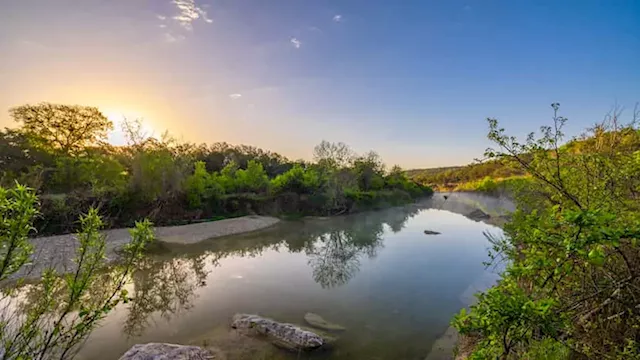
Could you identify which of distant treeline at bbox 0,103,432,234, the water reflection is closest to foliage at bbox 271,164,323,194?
distant treeline at bbox 0,103,432,234

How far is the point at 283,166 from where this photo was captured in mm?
50688

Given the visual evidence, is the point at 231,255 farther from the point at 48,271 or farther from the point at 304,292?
the point at 48,271

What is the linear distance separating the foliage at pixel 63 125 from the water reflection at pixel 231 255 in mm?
17138

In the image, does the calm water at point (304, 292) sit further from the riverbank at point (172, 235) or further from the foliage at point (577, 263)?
the foliage at point (577, 263)

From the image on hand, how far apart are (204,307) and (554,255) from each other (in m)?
8.82

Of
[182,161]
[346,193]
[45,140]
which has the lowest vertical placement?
[346,193]

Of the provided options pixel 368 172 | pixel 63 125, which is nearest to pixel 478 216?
pixel 368 172

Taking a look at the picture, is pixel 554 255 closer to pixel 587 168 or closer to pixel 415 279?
pixel 587 168

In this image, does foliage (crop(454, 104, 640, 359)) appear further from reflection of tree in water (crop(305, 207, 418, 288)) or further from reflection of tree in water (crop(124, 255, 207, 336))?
reflection of tree in water (crop(305, 207, 418, 288))

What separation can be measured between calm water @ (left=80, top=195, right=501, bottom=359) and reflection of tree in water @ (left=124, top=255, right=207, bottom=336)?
0.11ft

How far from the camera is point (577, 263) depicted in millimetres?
2508

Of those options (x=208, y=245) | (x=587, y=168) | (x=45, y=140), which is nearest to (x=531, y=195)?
(x=587, y=168)

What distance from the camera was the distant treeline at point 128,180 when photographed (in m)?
20.0

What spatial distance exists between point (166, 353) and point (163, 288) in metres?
5.09
